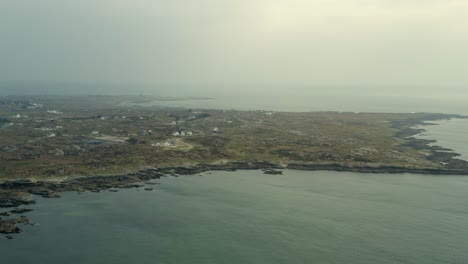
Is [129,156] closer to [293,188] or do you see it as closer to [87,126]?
[293,188]

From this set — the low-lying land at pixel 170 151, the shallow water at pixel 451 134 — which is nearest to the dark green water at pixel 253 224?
the low-lying land at pixel 170 151

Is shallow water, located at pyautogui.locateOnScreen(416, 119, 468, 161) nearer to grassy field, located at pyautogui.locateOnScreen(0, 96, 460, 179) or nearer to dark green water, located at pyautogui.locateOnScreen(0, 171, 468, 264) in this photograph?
grassy field, located at pyautogui.locateOnScreen(0, 96, 460, 179)

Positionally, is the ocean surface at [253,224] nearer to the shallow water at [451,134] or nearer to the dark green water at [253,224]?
the dark green water at [253,224]

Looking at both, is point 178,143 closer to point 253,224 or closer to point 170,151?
point 170,151

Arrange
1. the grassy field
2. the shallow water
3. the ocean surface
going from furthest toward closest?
the shallow water, the grassy field, the ocean surface

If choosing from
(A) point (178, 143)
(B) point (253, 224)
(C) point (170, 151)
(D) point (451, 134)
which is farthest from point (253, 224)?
(D) point (451, 134)

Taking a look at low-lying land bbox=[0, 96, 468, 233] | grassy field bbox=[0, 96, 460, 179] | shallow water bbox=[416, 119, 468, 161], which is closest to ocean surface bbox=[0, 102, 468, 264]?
low-lying land bbox=[0, 96, 468, 233]

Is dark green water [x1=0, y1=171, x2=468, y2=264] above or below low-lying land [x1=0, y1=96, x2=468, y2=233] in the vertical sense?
below
